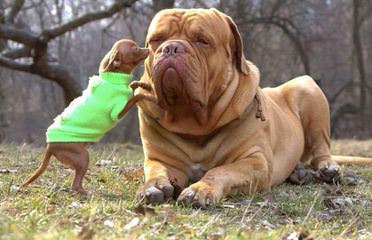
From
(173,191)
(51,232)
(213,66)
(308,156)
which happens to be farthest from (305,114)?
(51,232)

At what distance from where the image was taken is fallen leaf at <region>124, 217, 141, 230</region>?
9.63 ft

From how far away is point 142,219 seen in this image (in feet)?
10.5

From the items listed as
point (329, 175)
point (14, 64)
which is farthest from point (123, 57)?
point (14, 64)

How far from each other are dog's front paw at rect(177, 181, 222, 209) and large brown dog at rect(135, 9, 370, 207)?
1 centimetres

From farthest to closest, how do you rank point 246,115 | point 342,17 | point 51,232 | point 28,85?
point 28,85, point 342,17, point 246,115, point 51,232

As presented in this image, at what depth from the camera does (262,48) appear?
21.6 m

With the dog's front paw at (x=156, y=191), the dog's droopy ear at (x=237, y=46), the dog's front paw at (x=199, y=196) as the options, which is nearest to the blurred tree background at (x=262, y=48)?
the dog's droopy ear at (x=237, y=46)

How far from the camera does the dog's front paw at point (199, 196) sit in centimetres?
383

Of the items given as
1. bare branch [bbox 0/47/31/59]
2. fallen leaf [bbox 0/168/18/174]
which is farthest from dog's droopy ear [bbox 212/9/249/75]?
bare branch [bbox 0/47/31/59]

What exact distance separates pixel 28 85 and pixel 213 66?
25.5m

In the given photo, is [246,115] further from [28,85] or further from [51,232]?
[28,85]

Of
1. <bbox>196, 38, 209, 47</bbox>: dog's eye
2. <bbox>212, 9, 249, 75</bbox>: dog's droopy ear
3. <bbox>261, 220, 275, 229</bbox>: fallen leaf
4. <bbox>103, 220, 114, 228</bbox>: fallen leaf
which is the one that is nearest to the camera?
<bbox>103, 220, 114, 228</bbox>: fallen leaf

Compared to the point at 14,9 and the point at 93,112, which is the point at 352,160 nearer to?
the point at 93,112

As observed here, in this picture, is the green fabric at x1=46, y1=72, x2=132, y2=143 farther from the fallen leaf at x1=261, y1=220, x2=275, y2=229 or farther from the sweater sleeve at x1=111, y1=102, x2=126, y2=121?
the fallen leaf at x1=261, y1=220, x2=275, y2=229
